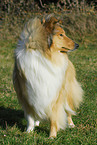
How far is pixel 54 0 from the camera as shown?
38.9 feet

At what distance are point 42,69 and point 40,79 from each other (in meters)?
0.13

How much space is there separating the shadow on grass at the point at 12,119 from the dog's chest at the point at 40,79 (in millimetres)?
600

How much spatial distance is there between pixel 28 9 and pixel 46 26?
27.7 ft

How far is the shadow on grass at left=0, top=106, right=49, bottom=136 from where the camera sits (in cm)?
332

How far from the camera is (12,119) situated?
3.69 meters

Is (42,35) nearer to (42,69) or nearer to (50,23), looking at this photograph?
(50,23)

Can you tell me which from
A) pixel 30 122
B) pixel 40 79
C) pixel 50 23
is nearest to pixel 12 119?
pixel 30 122

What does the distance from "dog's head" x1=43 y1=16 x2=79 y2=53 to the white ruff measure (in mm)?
182

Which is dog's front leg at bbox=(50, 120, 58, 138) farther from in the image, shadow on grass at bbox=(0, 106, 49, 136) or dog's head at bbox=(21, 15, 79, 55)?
dog's head at bbox=(21, 15, 79, 55)

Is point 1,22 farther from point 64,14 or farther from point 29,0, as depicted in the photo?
point 64,14

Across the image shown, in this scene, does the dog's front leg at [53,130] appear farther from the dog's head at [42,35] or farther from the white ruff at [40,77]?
the dog's head at [42,35]

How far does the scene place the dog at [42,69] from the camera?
2.52 m

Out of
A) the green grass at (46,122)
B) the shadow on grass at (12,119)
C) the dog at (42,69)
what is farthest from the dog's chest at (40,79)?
the shadow on grass at (12,119)

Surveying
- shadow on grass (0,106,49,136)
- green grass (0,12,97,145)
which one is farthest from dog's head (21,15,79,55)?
shadow on grass (0,106,49,136)
